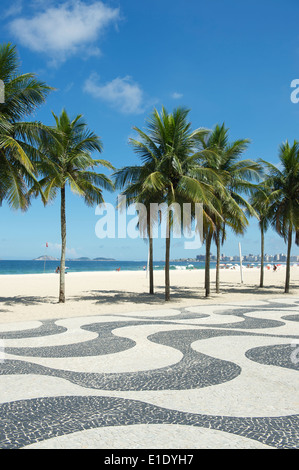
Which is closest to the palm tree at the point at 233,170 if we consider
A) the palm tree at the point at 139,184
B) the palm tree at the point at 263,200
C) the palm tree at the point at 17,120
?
the palm tree at the point at 263,200

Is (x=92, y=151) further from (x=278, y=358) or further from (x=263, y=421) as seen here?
(x=263, y=421)

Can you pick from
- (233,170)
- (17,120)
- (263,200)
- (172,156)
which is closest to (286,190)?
(263,200)

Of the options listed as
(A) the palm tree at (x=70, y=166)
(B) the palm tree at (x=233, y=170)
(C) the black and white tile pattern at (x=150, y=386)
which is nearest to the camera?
(C) the black and white tile pattern at (x=150, y=386)

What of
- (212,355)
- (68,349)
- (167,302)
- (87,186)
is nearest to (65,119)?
(87,186)

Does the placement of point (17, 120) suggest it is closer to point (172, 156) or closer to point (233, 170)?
point (172, 156)

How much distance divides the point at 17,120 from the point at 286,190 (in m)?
15.5

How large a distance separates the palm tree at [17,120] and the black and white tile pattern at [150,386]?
5259 mm

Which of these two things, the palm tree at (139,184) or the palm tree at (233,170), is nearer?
the palm tree at (139,184)

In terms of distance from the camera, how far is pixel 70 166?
16.0 m

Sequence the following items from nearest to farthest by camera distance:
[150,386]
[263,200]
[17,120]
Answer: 1. [150,386]
2. [17,120]
3. [263,200]

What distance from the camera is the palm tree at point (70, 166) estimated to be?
1495cm

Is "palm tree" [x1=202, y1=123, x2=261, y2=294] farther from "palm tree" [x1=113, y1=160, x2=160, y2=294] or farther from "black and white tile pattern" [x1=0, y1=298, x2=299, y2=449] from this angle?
"black and white tile pattern" [x1=0, y1=298, x2=299, y2=449]

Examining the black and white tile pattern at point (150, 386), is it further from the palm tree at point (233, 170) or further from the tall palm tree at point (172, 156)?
the palm tree at point (233, 170)

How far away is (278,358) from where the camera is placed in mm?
6723
